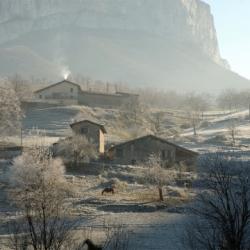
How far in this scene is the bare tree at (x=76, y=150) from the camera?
60.2 meters

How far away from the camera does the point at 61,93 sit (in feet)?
350

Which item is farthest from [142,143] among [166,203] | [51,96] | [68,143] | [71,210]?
[51,96]

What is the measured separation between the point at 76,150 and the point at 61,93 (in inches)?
1883

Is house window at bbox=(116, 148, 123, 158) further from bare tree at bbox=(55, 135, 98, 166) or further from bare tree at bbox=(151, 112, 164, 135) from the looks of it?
bare tree at bbox=(151, 112, 164, 135)

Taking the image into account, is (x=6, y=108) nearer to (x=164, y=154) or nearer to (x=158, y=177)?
(x=164, y=154)

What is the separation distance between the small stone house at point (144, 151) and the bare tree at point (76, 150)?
10.1ft

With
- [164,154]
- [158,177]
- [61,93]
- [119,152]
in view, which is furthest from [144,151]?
[61,93]

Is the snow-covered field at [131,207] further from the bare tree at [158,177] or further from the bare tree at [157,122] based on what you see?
the bare tree at [157,122]

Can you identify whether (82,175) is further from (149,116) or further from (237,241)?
(149,116)

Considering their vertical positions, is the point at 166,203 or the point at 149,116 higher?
the point at 149,116

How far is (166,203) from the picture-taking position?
45281 millimetres

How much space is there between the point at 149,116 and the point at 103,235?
8509 centimetres

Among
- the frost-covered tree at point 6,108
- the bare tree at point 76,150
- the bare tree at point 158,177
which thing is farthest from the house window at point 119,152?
the frost-covered tree at point 6,108

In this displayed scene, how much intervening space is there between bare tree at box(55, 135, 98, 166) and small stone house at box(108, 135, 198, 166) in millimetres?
3080
